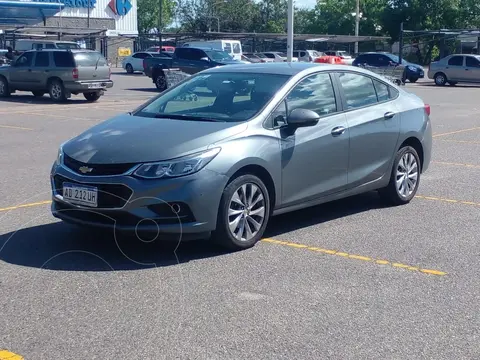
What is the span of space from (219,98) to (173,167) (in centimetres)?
145

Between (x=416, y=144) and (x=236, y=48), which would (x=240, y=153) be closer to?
(x=416, y=144)

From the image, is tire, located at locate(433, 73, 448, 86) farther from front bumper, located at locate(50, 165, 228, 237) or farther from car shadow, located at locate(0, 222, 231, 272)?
front bumper, located at locate(50, 165, 228, 237)

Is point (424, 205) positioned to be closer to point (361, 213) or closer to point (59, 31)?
point (361, 213)

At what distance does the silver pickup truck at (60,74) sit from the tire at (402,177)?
1809 centimetres

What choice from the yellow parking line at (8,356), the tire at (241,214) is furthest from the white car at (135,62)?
the yellow parking line at (8,356)

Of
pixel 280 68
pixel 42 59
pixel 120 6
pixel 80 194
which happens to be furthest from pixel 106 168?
pixel 120 6

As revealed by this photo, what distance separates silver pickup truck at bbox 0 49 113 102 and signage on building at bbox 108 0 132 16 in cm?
3783

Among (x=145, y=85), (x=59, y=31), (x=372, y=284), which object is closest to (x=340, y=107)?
(x=372, y=284)

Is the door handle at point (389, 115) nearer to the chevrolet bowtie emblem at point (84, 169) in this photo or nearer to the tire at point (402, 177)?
the tire at point (402, 177)

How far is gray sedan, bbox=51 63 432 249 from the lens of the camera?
258 inches

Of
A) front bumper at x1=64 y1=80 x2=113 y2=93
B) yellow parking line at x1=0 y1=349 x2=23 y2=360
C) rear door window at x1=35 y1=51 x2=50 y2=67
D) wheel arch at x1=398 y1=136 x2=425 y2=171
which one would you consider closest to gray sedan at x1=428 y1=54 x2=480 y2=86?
front bumper at x1=64 y1=80 x2=113 y2=93

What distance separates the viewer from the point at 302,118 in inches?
289

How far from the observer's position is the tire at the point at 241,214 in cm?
677

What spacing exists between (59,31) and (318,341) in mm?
47616
